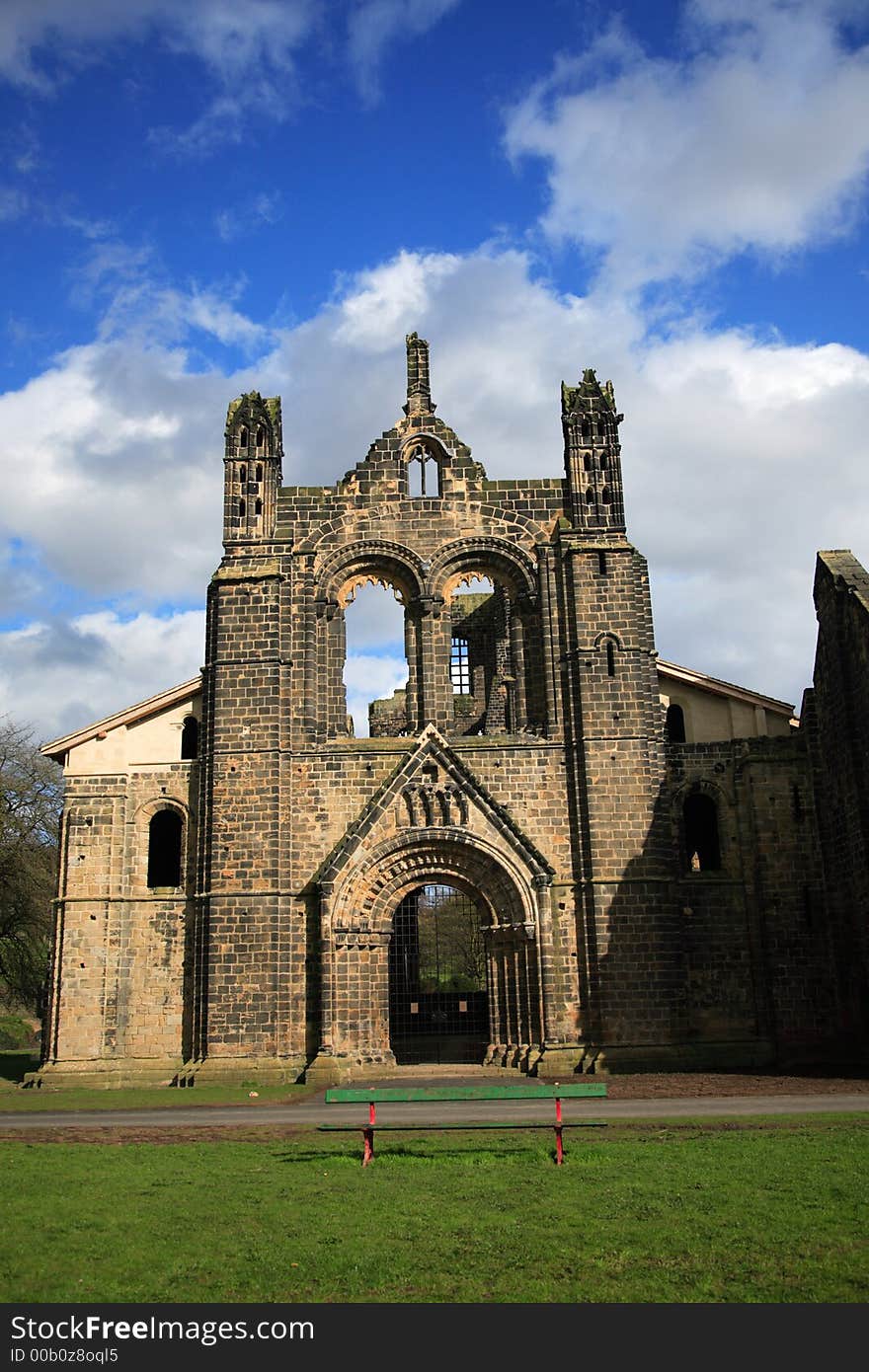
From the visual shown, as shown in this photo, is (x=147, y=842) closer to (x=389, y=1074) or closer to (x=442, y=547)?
(x=389, y=1074)

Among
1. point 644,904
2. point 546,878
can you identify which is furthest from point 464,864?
point 644,904

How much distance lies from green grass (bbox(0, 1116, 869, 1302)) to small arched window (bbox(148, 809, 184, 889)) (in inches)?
518

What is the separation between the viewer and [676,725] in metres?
27.6

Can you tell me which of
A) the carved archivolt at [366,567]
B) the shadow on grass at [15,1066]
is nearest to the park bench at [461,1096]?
the shadow on grass at [15,1066]

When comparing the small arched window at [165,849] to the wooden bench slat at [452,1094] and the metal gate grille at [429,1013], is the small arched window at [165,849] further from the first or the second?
the wooden bench slat at [452,1094]

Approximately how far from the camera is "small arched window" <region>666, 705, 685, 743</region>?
1085 inches

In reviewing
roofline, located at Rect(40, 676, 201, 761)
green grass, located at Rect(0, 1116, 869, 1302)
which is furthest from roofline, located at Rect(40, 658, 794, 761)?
green grass, located at Rect(0, 1116, 869, 1302)

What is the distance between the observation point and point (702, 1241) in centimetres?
851

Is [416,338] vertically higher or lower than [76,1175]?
higher

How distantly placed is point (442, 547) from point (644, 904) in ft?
29.6

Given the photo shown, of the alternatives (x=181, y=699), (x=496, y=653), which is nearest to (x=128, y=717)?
(x=181, y=699)

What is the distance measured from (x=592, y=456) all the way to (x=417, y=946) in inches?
462

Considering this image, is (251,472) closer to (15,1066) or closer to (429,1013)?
(429,1013)
